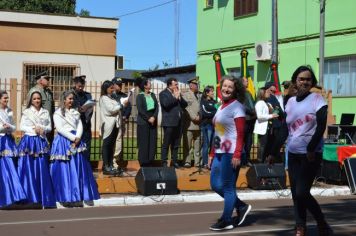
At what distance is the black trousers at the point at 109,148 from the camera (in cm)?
1342

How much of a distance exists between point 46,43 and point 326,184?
16040 millimetres

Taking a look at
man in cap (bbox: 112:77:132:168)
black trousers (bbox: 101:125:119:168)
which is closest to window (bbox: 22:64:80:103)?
man in cap (bbox: 112:77:132:168)

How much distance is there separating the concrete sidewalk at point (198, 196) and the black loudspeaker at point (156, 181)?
0.12 metres

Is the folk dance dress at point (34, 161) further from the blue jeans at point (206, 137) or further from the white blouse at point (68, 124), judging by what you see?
the blue jeans at point (206, 137)

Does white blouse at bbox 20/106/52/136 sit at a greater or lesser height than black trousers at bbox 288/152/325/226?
greater

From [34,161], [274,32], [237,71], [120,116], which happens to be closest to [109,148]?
[120,116]

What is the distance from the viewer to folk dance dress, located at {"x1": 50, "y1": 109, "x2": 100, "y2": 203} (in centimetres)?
1110

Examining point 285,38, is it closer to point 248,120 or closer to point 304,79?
point 248,120

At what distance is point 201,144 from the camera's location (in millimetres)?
14961

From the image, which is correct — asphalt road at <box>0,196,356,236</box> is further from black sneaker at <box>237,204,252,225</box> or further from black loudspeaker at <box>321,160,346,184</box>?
black loudspeaker at <box>321,160,346,184</box>

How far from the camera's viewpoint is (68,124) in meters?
11.2

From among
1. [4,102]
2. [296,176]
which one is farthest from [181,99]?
[296,176]

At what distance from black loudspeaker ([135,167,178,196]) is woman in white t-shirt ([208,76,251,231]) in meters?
3.67

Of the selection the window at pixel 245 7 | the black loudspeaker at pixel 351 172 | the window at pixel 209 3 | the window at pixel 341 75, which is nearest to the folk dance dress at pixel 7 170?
the black loudspeaker at pixel 351 172
